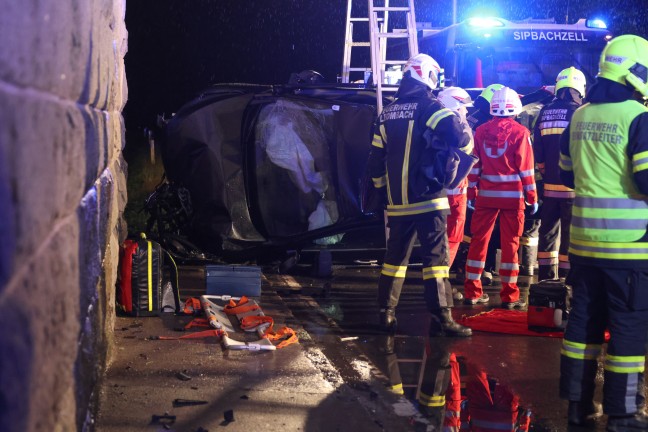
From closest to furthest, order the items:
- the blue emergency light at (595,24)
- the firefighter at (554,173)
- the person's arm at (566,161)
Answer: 1. the person's arm at (566,161)
2. the firefighter at (554,173)
3. the blue emergency light at (595,24)

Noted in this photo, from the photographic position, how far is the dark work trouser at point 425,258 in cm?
684

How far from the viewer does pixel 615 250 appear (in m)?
4.48

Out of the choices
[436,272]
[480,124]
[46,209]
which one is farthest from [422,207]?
[46,209]

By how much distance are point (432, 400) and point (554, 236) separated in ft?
13.8

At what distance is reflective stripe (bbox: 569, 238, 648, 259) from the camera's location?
175 inches

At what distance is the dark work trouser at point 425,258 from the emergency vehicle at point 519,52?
448cm

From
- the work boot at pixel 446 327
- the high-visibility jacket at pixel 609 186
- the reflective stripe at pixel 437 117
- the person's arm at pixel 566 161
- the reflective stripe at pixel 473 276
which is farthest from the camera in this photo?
the reflective stripe at pixel 473 276

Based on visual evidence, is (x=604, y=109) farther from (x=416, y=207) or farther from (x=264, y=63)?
(x=264, y=63)

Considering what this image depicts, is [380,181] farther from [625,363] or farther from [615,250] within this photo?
[625,363]

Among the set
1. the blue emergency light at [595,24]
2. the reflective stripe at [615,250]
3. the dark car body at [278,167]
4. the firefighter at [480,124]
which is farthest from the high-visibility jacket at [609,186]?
the blue emergency light at [595,24]

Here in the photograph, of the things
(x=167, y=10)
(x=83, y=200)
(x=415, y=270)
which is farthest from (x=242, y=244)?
(x=167, y=10)

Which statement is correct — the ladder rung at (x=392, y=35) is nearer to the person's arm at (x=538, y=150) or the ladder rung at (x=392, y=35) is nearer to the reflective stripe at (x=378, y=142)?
the person's arm at (x=538, y=150)

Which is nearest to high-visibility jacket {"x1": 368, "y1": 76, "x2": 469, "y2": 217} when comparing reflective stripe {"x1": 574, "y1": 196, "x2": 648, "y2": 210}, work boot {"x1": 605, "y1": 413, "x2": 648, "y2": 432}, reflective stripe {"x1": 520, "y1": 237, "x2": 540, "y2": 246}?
reflective stripe {"x1": 574, "y1": 196, "x2": 648, "y2": 210}

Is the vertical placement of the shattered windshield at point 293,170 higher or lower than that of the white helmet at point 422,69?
lower
